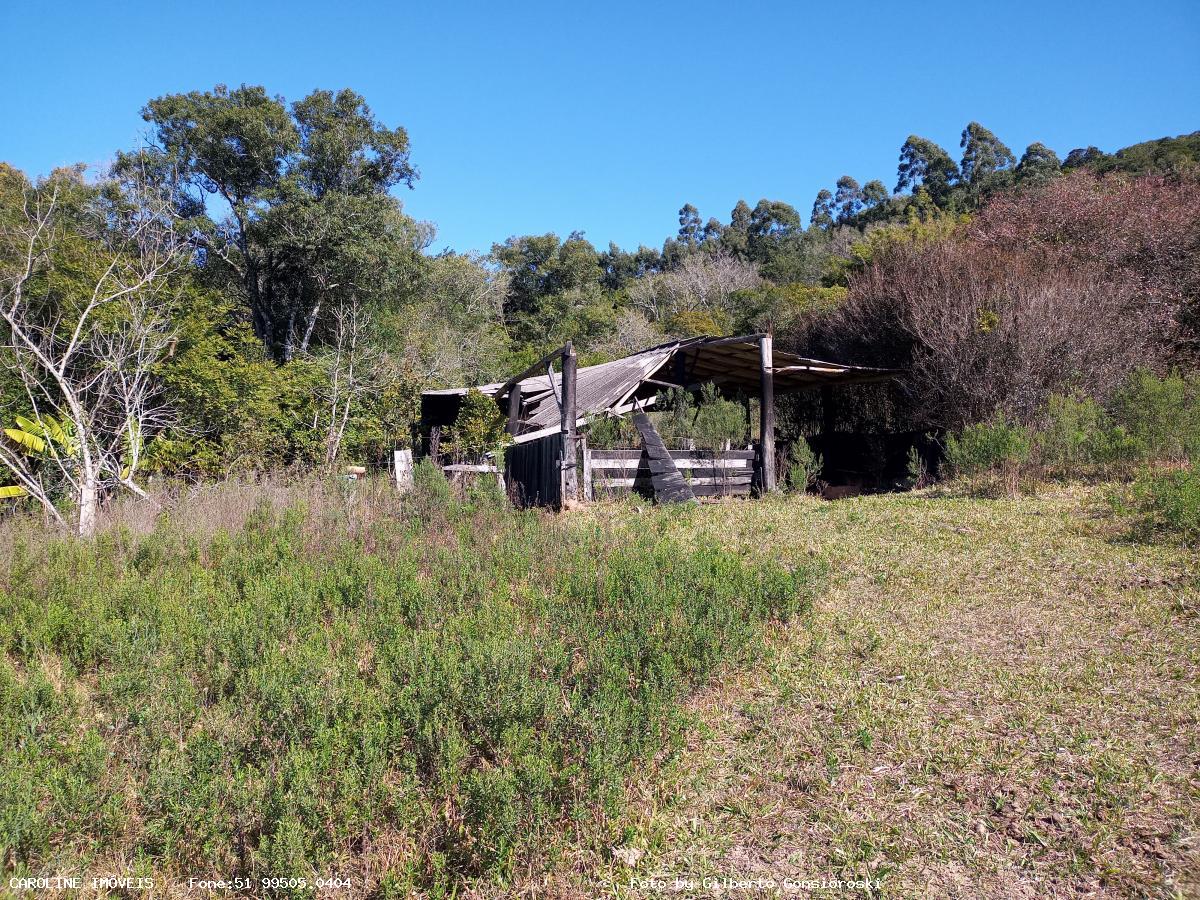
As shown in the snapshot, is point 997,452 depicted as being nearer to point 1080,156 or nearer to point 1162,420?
point 1162,420

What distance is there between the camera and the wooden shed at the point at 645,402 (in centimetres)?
1163

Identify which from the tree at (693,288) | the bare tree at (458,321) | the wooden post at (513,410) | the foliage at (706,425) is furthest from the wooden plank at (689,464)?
the tree at (693,288)

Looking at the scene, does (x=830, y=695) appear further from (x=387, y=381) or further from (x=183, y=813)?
(x=387, y=381)

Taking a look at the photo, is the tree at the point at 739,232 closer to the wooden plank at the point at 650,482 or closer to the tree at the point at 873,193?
the tree at the point at 873,193

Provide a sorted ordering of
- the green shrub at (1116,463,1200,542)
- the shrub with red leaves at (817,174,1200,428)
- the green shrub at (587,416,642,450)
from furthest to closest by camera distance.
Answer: the shrub with red leaves at (817,174,1200,428) → the green shrub at (587,416,642,450) → the green shrub at (1116,463,1200,542)

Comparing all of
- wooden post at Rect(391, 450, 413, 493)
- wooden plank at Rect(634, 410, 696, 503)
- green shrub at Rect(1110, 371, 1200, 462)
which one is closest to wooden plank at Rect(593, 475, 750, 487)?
wooden plank at Rect(634, 410, 696, 503)

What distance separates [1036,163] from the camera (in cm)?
4059

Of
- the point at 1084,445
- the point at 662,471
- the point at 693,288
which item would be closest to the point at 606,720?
the point at 662,471

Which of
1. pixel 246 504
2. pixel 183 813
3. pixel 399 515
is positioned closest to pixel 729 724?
pixel 183 813

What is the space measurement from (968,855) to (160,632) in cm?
501

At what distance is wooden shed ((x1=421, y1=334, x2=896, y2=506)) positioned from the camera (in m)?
11.6

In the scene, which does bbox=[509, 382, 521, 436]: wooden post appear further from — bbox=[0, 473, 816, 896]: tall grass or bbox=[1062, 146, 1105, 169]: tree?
bbox=[1062, 146, 1105, 169]: tree

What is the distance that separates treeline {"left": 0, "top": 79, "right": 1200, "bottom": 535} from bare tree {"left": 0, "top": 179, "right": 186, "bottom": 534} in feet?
0.34

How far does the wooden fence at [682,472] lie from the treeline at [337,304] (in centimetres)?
464
